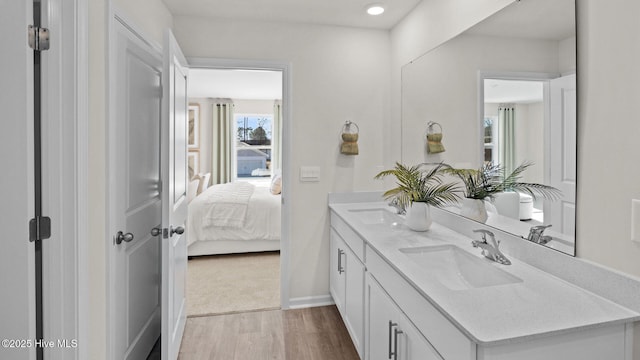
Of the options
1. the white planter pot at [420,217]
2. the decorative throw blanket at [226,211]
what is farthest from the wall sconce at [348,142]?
the decorative throw blanket at [226,211]

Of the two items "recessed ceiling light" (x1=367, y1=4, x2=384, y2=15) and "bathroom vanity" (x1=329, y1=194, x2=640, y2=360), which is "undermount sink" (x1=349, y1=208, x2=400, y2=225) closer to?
"bathroom vanity" (x1=329, y1=194, x2=640, y2=360)

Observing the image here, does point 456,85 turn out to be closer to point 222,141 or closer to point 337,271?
point 337,271

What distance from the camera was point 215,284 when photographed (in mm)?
3369

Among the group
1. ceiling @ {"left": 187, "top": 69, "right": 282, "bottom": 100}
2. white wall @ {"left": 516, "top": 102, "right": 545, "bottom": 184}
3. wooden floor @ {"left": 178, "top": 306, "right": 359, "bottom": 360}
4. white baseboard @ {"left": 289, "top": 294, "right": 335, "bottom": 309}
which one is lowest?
wooden floor @ {"left": 178, "top": 306, "right": 359, "bottom": 360}

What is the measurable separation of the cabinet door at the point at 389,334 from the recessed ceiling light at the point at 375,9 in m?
1.91

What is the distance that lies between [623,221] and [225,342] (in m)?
2.28

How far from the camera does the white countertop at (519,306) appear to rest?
3.10ft

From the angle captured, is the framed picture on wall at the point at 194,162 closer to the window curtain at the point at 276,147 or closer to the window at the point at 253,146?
the window at the point at 253,146

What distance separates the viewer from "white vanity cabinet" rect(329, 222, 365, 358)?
1990 mm

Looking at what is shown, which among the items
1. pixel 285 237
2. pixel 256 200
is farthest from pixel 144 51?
pixel 256 200
